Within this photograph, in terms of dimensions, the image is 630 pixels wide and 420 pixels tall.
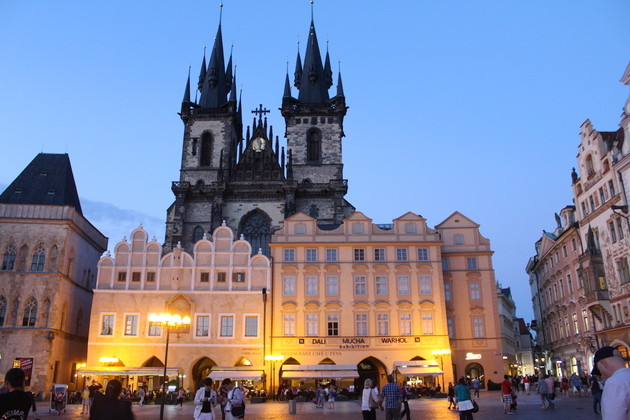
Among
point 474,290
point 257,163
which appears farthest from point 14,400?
point 257,163

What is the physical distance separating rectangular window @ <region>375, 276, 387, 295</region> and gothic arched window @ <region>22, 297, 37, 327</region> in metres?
23.0

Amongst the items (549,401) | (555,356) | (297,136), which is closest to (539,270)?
(555,356)

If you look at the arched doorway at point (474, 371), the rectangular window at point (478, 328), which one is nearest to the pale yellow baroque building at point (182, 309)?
the arched doorway at point (474, 371)

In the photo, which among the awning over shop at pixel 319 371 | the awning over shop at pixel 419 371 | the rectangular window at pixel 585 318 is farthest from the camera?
the rectangular window at pixel 585 318

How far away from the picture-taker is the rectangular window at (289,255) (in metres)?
40.2

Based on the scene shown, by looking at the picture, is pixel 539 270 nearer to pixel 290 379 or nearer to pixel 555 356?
pixel 555 356

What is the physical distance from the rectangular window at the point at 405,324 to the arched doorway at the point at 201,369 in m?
12.8

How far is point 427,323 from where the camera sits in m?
38.8

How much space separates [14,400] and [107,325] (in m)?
34.4

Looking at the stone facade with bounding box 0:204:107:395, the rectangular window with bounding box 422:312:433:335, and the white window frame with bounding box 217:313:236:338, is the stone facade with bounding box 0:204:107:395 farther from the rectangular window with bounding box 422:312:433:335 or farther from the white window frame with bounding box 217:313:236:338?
the rectangular window with bounding box 422:312:433:335

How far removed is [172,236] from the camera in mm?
54625

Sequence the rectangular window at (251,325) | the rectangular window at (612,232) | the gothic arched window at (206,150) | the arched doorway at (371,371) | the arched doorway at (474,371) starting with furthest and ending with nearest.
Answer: the gothic arched window at (206,150)
the arched doorway at (474,371)
the arched doorway at (371,371)
the rectangular window at (251,325)
the rectangular window at (612,232)

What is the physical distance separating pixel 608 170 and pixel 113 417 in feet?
119

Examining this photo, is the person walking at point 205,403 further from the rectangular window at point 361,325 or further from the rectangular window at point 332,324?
the rectangular window at point 361,325
